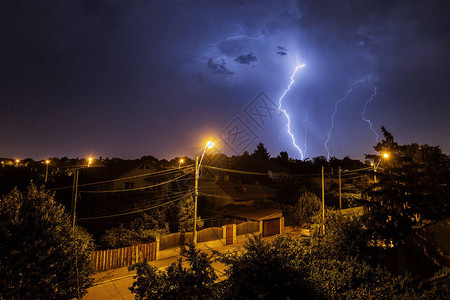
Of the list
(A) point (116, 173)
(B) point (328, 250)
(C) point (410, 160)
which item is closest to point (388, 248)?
(B) point (328, 250)

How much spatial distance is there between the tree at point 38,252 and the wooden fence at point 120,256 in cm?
649

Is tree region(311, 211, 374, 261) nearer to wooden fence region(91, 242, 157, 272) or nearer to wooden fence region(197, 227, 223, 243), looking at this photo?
wooden fence region(197, 227, 223, 243)

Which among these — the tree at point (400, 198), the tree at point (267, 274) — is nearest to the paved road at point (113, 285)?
the tree at point (267, 274)

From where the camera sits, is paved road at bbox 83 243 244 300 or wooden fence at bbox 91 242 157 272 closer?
paved road at bbox 83 243 244 300

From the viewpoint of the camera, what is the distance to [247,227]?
77.8ft

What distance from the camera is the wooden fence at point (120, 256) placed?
48.5 feet

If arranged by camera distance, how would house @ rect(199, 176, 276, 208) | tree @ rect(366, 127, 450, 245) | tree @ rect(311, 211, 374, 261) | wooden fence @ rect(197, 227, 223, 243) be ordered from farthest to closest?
house @ rect(199, 176, 276, 208) < wooden fence @ rect(197, 227, 223, 243) < tree @ rect(366, 127, 450, 245) < tree @ rect(311, 211, 374, 261)

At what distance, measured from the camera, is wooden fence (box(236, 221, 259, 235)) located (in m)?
23.0

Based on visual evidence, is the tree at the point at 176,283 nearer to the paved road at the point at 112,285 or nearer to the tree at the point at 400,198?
the paved road at the point at 112,285

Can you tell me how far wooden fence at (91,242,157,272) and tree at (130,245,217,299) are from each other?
9.20 metres

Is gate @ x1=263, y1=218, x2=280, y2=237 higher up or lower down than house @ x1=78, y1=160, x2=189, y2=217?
lower down

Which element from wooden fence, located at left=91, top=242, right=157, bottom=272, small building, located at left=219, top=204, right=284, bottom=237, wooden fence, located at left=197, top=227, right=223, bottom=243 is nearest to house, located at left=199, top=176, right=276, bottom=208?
small building, located at left=219, top=204, right=284, bottom=237

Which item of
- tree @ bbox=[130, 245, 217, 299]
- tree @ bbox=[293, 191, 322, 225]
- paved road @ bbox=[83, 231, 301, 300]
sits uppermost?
tree @ bbox=[130, 245, 217, 299]

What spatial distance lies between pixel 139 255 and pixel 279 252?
11.8m
